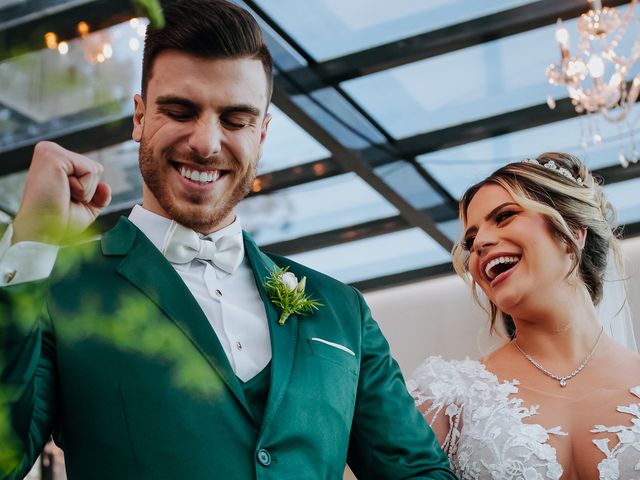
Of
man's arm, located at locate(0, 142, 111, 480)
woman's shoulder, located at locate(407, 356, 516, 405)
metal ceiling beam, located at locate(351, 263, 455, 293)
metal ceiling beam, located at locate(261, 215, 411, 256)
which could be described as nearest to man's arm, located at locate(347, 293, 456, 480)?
man's arm, located at locate(0, 142, 111, 480)

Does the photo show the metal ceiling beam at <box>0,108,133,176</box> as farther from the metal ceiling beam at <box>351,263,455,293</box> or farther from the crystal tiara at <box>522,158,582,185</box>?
the crystal tiara at <box>522,158,582,185</box>

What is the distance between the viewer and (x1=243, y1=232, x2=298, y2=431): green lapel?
1.62 meters

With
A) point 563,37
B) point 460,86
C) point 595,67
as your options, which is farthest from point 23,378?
point 460,86

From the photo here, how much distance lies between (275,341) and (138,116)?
0.49 metres

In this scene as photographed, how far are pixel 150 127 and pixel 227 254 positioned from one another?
0.29 m

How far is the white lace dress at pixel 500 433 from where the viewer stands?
2680mm

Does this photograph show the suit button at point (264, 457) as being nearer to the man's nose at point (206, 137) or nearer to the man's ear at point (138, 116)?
the man's nose at point (206, 137)

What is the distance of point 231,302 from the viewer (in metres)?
1.82

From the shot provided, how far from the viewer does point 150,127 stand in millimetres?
1713

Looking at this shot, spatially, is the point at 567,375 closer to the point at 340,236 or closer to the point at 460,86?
the point at 460,86

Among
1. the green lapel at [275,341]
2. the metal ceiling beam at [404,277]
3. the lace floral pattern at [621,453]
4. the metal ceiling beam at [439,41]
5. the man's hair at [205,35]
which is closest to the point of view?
the green lapel at [275,341]

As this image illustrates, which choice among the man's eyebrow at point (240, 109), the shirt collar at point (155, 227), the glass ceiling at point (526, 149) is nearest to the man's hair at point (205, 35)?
the man's eyebrow at point (240, 109)

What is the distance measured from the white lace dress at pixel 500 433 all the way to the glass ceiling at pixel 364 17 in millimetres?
3098

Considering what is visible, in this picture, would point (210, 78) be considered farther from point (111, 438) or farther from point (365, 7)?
point (365, 7)
